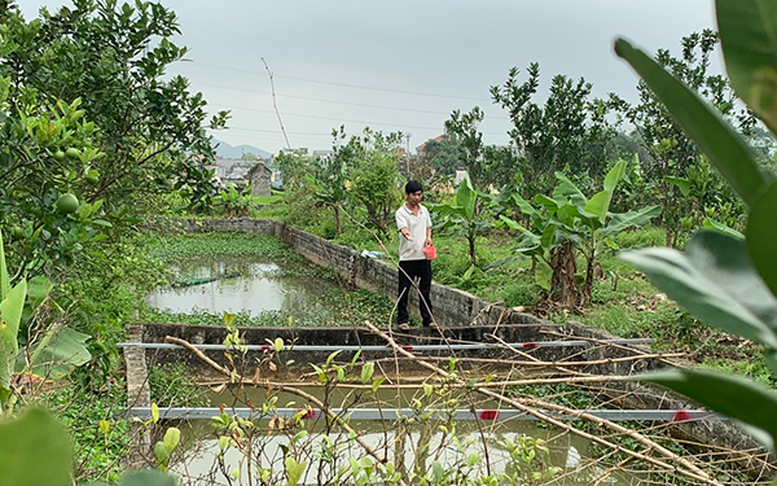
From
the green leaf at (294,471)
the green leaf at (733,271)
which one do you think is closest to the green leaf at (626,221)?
the green leaf at (294,471)

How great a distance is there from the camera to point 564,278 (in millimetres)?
6621

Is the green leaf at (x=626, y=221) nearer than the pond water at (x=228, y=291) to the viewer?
Yes

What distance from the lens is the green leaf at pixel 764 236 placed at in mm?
278

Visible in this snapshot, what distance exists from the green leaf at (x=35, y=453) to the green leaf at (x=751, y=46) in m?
0.33

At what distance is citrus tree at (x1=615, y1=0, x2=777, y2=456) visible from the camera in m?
0.33

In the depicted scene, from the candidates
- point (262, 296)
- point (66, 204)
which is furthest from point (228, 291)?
point (66, 204)

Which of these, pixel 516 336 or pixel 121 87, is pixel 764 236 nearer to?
pixel 121 87

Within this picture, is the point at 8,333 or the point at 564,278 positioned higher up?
the point at 564,278

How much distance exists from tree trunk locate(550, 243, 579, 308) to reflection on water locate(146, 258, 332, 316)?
3872 mm

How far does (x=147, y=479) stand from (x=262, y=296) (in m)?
10.7

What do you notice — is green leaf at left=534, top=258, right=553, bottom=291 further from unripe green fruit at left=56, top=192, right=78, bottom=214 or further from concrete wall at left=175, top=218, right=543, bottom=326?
unripe green fruit at left=56, top=192, right=78, bottom=214

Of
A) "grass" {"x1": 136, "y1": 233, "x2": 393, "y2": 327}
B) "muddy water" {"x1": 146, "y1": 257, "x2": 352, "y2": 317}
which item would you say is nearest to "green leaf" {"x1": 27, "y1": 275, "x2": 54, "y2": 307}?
"grass" {"x1": 136, "y1": 233, "x2": 393, "y2": 327}

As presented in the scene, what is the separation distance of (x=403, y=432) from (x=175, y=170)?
123 inches

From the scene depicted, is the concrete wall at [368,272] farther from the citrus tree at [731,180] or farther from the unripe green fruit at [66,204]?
the citrus tree at [731,180]
